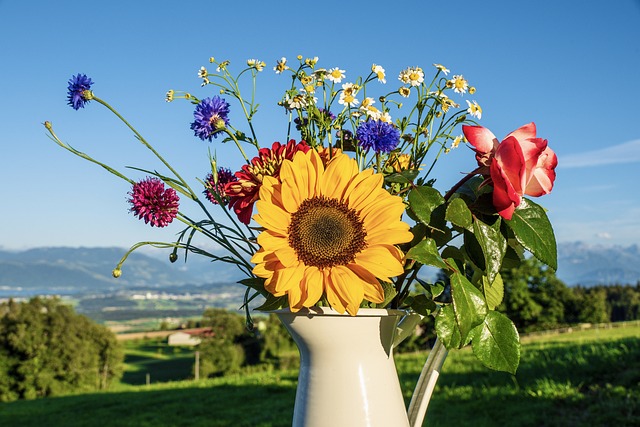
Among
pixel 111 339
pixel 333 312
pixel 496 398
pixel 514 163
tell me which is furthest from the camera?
pixel 111 339

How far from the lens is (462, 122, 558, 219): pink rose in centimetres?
88

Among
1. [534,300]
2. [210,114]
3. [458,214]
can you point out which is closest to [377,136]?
[458,214]

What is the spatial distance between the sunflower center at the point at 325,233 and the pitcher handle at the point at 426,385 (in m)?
0.35

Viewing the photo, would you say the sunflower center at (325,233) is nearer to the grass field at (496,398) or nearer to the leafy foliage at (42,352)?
the grass field at (496,398)

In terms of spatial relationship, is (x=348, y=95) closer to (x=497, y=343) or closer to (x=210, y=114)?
(x=210, y=114)

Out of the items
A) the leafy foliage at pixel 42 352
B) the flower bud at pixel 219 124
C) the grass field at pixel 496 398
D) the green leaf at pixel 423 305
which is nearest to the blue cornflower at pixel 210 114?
the flower bud at pixel 219 124

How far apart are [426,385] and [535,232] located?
392 mm

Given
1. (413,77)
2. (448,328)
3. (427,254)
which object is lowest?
(448,328)

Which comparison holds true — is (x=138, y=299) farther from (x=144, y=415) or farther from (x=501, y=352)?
(x=501, y=352)

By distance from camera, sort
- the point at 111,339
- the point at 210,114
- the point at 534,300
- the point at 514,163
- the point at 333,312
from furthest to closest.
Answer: the point at 111,339, the point at 534,300, the point at 210,114, the point at 333,312, the point at 514,163

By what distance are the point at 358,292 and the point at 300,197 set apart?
0.17 m

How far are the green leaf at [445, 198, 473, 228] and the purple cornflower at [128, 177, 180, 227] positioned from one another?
1.53ft

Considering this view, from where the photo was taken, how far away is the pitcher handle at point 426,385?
1.15 metres

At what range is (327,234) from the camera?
91 cm
